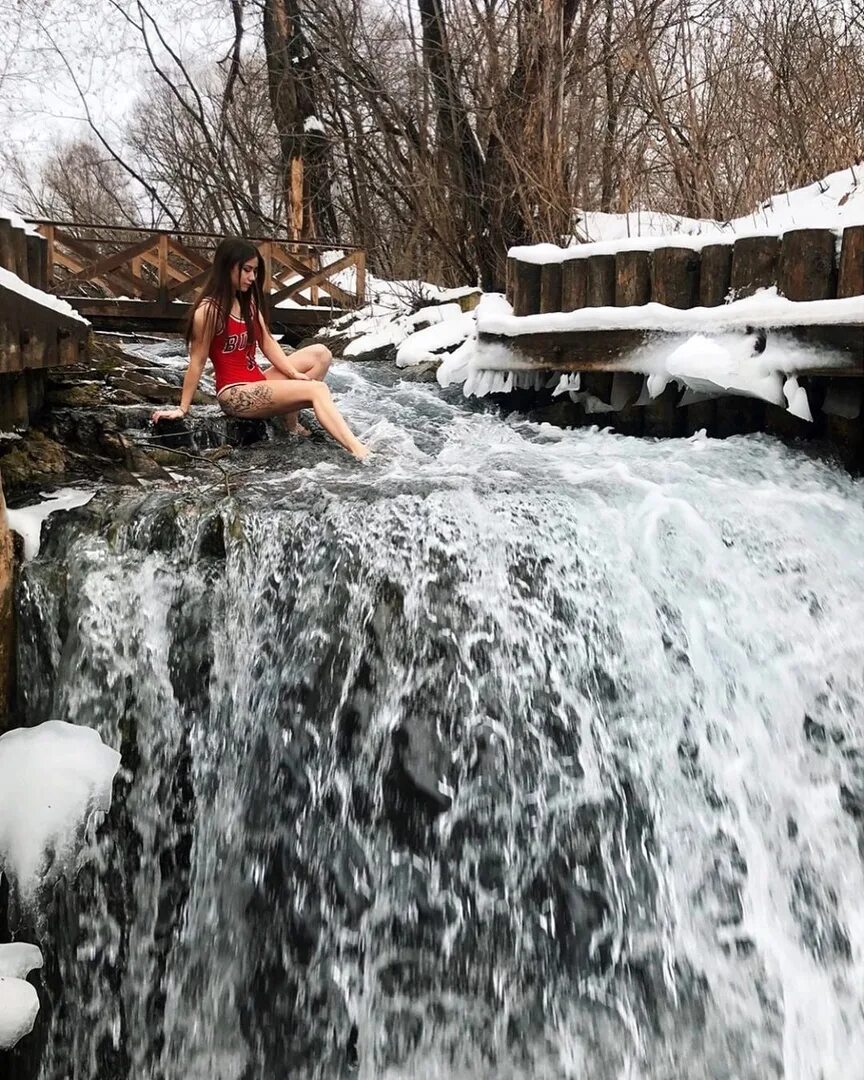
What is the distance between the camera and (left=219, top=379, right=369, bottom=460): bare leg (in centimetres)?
446

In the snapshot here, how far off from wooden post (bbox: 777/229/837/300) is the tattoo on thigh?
274 centimetres

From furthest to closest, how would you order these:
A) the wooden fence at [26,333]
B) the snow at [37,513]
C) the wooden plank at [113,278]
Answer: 1. the wooden plank at [113,278]
2. the wooden fence at [26,333]
3. the snow at [37,513]

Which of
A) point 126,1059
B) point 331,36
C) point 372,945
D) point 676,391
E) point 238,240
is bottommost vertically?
point 126,1059

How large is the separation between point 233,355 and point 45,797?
106 inches

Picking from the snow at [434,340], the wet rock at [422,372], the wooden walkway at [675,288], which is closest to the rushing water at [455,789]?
the wooden walkway at [675,288]

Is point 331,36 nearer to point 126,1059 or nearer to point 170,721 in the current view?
point 170,721

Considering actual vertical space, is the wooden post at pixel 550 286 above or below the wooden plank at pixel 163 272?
Result: below

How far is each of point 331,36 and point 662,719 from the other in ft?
34.8

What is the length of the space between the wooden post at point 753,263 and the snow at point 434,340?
3.27m

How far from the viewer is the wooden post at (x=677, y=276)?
15.5 ft

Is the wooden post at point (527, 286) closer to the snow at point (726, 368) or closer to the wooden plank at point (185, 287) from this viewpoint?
the snow at point (726, 368)

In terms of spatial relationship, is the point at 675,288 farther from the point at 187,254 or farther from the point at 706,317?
the point at 187,254

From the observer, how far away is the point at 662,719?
3.02 m

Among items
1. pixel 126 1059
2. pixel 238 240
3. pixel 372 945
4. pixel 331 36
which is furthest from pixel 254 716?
pixel 331 36
